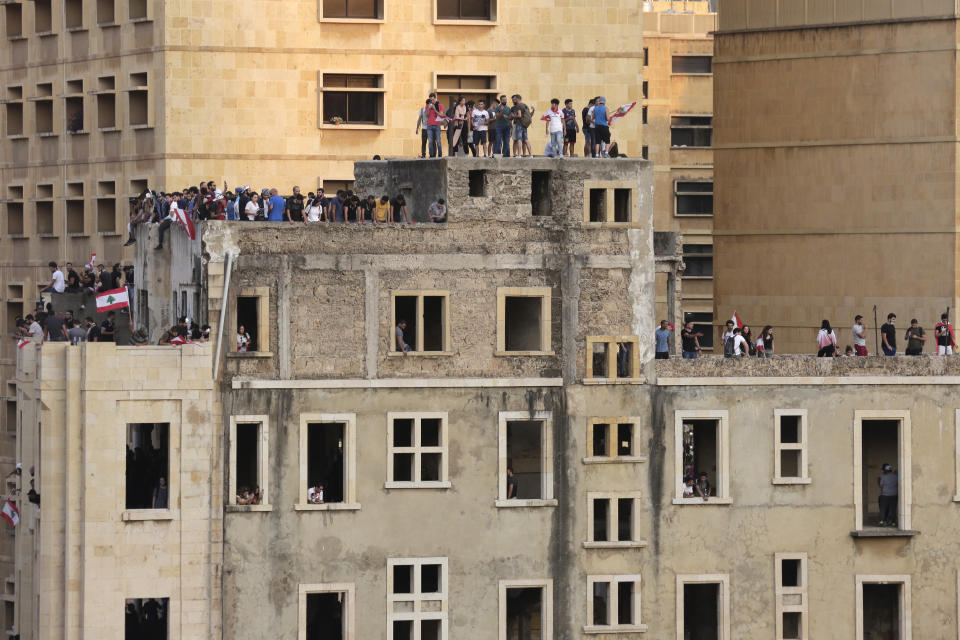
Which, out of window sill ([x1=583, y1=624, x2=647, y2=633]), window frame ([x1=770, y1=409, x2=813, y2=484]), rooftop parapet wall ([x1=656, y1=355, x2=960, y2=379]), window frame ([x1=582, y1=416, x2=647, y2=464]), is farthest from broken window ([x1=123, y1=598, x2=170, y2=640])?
window frame ([x1=770, y1=409, x2=813, y2=484])

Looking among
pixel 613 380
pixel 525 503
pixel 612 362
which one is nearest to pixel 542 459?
pixel 525 503

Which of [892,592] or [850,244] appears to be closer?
[892,592]

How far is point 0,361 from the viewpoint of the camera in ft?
427

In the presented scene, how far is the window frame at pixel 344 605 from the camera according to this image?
292 feet

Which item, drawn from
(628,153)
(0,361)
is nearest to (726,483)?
(628,153)

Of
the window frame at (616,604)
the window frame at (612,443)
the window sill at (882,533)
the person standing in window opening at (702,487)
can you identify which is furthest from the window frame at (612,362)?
the window sill at (882,533)

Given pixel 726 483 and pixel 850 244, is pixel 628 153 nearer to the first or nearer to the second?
pixel 850 244

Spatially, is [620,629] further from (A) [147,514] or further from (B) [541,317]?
(A) [147,514]

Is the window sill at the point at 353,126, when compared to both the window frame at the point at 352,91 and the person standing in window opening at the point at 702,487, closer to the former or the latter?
the window frame at the point at 352,91

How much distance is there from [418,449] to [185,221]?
1008 cm

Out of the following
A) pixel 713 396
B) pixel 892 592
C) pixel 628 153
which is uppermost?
pixel 628 153

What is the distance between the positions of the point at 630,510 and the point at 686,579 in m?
2.68

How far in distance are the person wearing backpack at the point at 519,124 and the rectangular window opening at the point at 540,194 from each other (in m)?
1.42

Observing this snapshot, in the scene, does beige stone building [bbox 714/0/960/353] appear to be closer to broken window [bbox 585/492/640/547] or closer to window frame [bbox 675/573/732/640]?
window frame [bbox 675/573/732/640]
